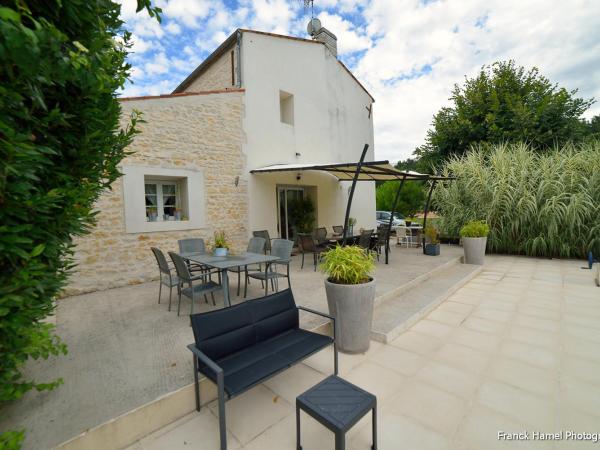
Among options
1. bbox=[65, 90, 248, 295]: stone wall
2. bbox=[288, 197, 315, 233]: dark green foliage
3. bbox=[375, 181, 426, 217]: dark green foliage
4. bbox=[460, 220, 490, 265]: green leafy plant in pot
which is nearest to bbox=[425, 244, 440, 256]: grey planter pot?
bbox=[460, 220, 490, 265]: green leafy plant in pot

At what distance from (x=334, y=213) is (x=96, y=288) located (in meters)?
7.76

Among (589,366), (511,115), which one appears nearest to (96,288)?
(589,366)

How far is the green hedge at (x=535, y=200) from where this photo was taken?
762 centimetres

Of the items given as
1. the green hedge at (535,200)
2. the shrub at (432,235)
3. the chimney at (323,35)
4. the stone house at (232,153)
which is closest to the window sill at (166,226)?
the stone house at (232,153)

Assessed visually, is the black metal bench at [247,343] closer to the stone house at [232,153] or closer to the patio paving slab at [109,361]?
the patio paving slab at [109,361]

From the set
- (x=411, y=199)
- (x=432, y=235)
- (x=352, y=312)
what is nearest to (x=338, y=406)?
(x=352, y=312)

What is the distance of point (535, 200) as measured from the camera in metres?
8.03

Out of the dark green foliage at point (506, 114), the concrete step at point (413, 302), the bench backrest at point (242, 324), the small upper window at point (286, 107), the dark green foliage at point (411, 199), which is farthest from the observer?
the dark green foliage at point (411, 199)

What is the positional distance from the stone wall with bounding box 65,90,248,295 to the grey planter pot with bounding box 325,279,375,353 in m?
4.73

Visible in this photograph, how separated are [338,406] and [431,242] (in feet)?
26.3

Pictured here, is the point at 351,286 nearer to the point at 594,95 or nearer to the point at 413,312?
the point at 413,312

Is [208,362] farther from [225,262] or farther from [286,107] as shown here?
[286,107]

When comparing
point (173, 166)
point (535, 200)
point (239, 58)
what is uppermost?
point (239, 58)

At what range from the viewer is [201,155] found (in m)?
6.80
